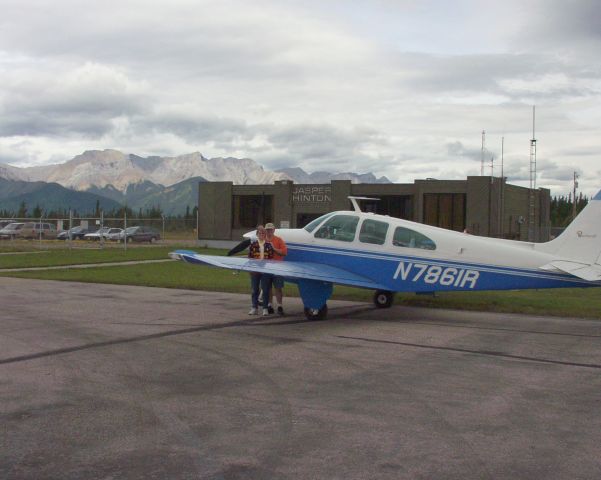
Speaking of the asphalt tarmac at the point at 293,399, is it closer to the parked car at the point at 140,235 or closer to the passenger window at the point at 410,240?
the passenger window at the point at 410,240

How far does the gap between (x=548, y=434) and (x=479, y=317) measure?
8.59 metres

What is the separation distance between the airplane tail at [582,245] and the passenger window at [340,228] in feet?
12.8

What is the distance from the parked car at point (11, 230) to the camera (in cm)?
6062

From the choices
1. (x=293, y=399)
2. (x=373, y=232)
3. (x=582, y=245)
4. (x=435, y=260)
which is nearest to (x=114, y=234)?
(x=373, y=232)

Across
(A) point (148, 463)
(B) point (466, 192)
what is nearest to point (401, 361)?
(A) point (148, 463)

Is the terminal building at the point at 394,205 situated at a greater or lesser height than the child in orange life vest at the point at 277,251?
greater

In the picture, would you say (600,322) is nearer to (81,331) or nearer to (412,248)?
(412,248)

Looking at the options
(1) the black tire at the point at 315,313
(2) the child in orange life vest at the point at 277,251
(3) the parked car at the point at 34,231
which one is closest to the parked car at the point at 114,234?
(3) the parked car at the point at 34,231

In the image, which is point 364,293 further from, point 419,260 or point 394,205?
point 394,205

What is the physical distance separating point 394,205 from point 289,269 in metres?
32.6

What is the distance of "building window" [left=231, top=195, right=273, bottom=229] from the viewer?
48875mm

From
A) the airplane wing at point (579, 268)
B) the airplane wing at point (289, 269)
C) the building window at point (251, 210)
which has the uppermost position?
the building window at point (251, 210)

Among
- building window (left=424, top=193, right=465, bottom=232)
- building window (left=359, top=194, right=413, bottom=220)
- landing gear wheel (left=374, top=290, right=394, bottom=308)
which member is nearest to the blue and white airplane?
landing gear wheel (left=374, top=290, right=394, bottom=308)

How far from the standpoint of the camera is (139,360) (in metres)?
9.43
